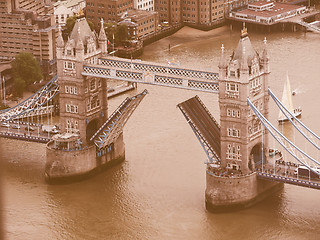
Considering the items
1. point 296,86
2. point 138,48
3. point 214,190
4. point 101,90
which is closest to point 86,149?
point 101,90

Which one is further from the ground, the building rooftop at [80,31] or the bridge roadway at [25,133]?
the building rooftop at [80,31]

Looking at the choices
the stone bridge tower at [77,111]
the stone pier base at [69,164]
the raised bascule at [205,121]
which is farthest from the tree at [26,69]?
the stone pier base at [69,164]

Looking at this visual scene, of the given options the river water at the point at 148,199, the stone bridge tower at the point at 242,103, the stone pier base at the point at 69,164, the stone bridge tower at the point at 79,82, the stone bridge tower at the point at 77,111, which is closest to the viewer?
the river water at the point at 148,199

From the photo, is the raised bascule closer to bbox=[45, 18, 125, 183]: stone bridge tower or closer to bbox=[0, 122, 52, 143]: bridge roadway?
bbox=[45, 18, 125, 183]: stone bridge tower

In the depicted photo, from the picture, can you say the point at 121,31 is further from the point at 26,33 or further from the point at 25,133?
the point at 25,133

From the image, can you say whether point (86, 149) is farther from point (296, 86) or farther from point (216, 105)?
point (296, 86)

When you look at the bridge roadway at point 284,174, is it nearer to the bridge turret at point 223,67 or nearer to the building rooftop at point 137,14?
the bridge turret at point 223,67

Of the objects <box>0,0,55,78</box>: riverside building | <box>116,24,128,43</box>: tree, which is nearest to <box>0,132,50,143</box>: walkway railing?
<box>0,0,55,78</box>: riverside building

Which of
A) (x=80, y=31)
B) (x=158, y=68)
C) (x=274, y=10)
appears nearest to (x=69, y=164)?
(x=80, y=31)
